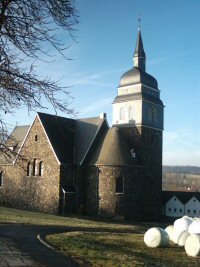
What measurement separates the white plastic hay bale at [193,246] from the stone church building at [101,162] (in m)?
21.0

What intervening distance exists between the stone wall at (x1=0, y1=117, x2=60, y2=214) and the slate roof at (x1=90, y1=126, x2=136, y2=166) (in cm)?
396

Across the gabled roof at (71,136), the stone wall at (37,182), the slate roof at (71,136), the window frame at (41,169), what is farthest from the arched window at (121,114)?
the window frame at (41,169)

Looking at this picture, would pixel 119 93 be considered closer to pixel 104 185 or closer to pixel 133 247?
pixel 104 185

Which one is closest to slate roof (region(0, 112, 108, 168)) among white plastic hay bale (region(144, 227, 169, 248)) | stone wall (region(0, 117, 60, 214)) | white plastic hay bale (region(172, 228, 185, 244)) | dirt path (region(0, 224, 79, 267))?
stone wall (region(0, 117, 60, 214))

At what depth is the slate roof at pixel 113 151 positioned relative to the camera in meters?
39.0

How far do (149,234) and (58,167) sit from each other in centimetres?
2086

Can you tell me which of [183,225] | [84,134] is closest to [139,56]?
[84,134]

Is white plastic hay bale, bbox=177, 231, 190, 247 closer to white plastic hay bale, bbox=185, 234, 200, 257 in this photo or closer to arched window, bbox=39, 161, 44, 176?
white plastic hay bale, bbox=185, 234, 200, 257

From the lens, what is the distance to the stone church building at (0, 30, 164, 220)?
127ft

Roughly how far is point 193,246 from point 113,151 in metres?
22.7

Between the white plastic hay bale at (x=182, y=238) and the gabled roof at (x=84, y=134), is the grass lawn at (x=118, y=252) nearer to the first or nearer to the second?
the white plastic hay bale at (x=182, y=238)

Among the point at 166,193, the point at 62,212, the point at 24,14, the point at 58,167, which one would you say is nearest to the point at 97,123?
the point at 58,167

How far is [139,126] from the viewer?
138ft

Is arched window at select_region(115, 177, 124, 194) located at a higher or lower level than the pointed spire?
lower
